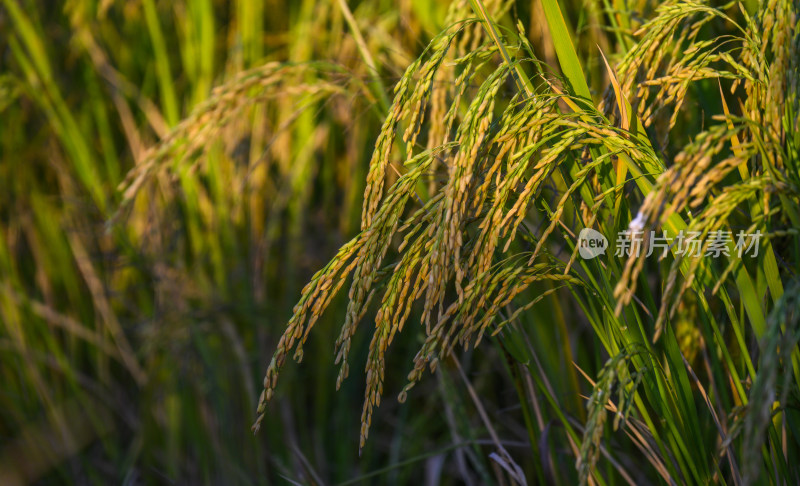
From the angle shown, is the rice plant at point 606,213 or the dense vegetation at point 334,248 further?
the dense vegetation at point 334,248

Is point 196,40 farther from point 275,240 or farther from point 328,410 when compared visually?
point 328,410

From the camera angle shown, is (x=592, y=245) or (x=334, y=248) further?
(x=334, y=248)

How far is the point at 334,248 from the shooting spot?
1.89 metres

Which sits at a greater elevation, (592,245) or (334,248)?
(592,245)

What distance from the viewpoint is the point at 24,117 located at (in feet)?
7.25

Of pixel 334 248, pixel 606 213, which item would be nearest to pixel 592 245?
pixel 606 213

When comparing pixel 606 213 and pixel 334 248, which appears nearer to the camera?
pixel 606 213

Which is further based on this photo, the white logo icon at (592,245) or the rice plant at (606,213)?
the white logo icon at (592,245)

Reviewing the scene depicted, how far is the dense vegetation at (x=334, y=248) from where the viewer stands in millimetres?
803

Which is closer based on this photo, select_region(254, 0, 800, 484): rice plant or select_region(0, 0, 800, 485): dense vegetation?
select_region(254, 0, 800, 484): rice plant

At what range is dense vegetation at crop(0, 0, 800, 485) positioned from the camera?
31.6 inches

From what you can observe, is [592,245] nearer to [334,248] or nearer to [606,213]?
[606,213]

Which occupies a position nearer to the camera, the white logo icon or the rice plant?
the rice plant

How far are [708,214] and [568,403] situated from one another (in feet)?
2.13
